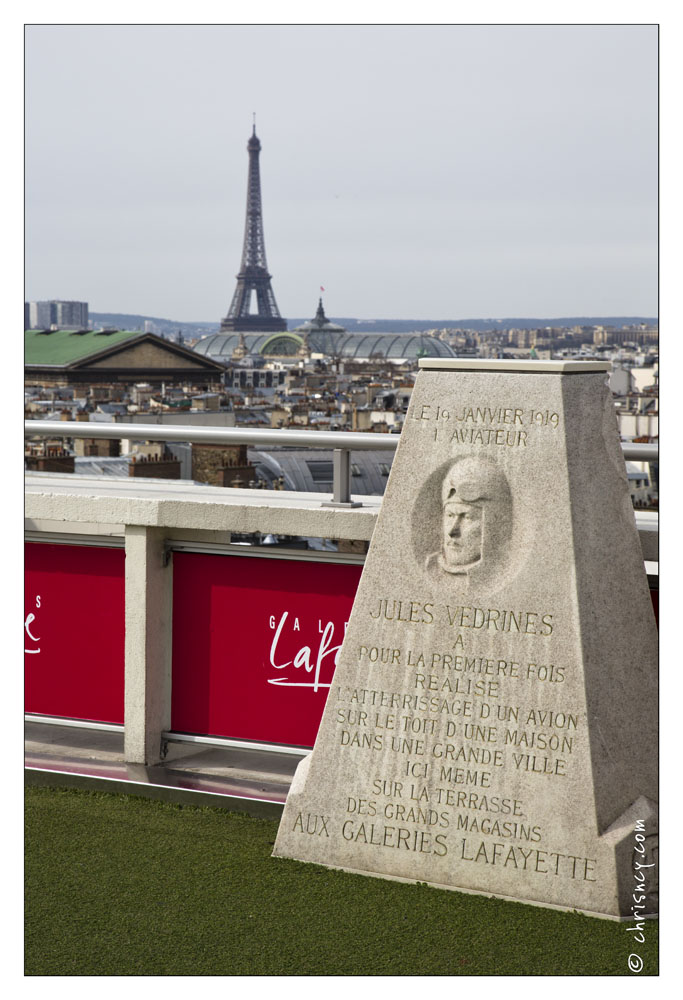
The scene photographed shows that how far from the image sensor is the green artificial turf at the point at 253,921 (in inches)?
199

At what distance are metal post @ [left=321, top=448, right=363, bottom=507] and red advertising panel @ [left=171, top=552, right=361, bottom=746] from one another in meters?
0.35

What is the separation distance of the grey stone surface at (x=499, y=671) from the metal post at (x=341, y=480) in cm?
61

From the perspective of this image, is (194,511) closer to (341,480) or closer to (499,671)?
(341,480)

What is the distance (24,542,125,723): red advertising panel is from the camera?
7395 millimetres

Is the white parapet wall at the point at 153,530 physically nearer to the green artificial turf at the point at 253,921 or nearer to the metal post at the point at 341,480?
the metal post at the point at 341,480

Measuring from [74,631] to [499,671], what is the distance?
2.89 meters

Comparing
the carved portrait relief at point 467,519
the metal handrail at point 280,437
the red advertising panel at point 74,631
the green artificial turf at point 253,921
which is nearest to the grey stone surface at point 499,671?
the carved portrait relief at point 467,519

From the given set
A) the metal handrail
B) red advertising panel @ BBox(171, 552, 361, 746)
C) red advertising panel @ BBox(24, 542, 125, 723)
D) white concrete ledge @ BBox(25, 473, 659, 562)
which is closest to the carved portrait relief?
the metal handrail

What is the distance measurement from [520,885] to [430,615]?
4.21 feet

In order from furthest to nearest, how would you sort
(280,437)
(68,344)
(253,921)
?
(68,344)
(280,437)
(253,921)

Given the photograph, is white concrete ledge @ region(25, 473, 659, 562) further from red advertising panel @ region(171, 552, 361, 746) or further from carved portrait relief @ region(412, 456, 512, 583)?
carved portrait relief @ region(412, 456, 512, 583)

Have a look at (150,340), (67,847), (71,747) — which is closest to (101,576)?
(71,747)

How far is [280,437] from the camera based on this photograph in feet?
21.0

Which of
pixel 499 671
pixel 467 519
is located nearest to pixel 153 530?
pixel 467 519
